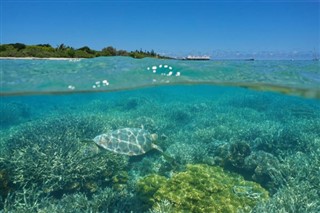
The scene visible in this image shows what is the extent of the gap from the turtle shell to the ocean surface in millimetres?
52

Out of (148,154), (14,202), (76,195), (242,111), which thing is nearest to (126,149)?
(148,154)

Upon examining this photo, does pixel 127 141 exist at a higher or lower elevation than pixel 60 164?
lower

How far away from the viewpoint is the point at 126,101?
29.0 metres

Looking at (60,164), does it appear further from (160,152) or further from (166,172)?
(160,152)

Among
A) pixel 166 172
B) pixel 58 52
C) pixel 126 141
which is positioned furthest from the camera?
pixel 58 52

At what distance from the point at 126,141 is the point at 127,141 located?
55mm

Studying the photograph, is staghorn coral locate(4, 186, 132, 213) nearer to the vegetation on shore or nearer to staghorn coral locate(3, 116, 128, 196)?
staghorn coral locate(3, 116, 128, 196)

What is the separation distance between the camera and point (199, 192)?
925cm

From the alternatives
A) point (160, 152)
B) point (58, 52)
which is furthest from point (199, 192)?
point (58, 52)

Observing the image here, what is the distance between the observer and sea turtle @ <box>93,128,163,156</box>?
Result: 1362 cm

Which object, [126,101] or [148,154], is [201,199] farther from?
[126,101]

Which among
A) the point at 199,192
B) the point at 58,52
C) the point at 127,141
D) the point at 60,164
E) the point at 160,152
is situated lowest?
the point at 160,152

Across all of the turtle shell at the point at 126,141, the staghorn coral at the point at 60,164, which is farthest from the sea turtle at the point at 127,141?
the staghorn coral at the point at 60,164

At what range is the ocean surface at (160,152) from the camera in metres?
9.68
